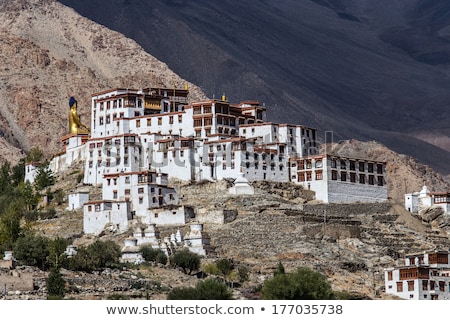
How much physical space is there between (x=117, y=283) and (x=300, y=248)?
54.4ft

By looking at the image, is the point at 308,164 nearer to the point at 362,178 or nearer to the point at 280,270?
the point at 362,178

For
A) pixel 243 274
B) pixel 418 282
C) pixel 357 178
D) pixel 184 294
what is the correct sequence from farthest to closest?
pixel 357 178 → pixel 243 274 → pixel 418 282 → pixel 184 294

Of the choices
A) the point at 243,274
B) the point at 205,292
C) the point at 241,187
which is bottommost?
the point at 205,292

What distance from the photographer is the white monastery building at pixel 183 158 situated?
102 m

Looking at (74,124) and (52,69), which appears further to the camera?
(52,69)

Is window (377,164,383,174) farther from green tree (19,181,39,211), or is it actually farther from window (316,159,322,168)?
green tree (19,181,39,211)

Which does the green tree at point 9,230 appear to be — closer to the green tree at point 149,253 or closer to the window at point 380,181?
the green tree at point 149,253

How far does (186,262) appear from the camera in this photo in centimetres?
8894

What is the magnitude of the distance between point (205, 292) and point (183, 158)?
34548 mm

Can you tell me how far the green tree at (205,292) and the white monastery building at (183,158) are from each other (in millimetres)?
25394

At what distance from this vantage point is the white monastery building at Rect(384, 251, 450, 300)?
85188 millimetres

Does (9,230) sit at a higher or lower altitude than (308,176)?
lower

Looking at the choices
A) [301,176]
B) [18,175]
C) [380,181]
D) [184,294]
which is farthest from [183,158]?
[184,294]

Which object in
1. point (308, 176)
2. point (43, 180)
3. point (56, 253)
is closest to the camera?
point (56, 253)
